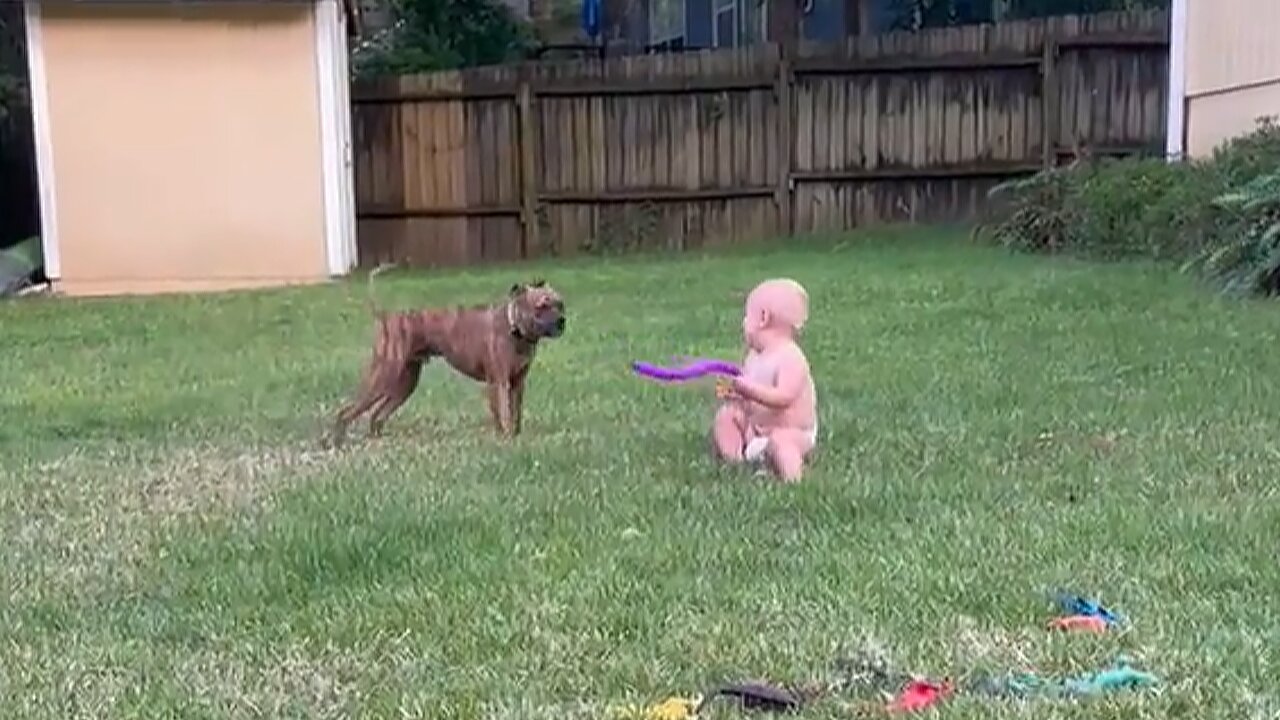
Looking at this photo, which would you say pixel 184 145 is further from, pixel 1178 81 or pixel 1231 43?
pixel 1231 43

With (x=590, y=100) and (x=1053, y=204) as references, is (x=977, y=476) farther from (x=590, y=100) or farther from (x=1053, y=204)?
(x=590, y=100)

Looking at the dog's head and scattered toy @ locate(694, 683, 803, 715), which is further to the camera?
the dog's head

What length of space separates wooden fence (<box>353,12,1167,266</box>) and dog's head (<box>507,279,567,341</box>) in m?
9.14

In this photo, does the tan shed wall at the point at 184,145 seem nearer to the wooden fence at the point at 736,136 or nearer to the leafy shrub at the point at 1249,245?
the wooden fence at the point at 736,136

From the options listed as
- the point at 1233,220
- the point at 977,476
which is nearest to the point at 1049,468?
the point at 977,476

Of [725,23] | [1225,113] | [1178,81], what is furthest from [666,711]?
[725,23]

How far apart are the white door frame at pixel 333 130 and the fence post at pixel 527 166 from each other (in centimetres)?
171

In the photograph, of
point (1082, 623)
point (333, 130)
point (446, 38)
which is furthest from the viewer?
point (446, 38)

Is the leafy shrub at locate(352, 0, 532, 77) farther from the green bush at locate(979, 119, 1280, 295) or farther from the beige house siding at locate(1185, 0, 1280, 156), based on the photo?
the beige house siding at locate(1185, 0, 1280, 156)

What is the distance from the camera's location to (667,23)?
75.5ft

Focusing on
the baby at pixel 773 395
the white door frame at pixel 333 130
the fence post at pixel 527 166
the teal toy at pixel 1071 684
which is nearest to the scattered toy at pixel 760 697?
the teal toy at pixel 1071 684

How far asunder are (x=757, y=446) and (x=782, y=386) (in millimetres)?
183

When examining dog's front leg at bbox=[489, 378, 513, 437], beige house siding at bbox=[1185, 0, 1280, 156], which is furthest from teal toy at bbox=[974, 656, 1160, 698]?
beige house siding at bbox=[1185, 0, 1280, 156]

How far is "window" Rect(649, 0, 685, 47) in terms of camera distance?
22.4 meters
